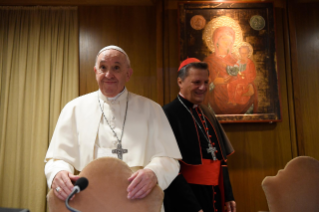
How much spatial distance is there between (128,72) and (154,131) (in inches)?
22.1

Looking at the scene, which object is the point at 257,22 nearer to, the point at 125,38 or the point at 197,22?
the point at 197,22

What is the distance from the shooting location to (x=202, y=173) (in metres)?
2.33

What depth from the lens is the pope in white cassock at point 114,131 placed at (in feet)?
5.73

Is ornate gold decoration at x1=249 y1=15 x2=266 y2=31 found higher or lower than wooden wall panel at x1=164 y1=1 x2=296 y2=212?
higher

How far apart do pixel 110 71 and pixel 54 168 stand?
81cm

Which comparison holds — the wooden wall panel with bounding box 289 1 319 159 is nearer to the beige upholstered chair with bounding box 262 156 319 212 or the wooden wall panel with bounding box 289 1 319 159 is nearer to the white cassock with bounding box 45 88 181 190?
the beige upholstered chair with bounding box 262 156 319 212

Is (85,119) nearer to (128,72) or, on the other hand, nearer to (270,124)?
(128,72)

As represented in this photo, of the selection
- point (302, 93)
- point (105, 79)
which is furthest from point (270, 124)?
point (105, 79)

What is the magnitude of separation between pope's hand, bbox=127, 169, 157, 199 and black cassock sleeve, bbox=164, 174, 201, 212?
642 mm

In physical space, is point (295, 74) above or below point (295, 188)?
above

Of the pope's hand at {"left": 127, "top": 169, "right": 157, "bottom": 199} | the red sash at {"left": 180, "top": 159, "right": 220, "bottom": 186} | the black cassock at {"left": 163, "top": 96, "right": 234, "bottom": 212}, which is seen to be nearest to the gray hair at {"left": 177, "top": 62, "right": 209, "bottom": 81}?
the black cassock at {"left": 163, "top": 96, "right": 234, "bottom": 212}

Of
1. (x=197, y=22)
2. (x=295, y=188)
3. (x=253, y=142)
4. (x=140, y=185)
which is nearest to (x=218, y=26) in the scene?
(x=197, y=22)

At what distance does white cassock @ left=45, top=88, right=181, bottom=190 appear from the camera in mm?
1736

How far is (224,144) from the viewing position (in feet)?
9.01
